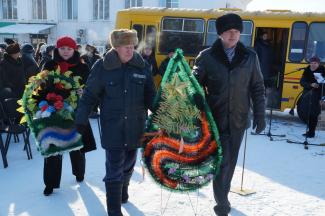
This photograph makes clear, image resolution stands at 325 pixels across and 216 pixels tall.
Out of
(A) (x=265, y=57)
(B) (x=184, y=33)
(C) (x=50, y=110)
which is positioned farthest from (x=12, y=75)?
(A) (x=265, y=57)

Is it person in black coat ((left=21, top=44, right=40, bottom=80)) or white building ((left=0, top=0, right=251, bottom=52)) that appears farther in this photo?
white building ((left=0, top=0, right=251, bottom=52))

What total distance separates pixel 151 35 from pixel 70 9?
61.3 feet

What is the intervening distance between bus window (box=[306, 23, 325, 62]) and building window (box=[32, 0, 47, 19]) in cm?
2243

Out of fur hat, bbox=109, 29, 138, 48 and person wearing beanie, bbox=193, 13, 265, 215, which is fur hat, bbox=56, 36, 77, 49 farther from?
person wearing beanie, bbox=193, 13, 265, 215

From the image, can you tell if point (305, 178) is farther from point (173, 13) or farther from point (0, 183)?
point (173, 13)

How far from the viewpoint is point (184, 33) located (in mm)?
9711

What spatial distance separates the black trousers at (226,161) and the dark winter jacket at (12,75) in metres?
4.08

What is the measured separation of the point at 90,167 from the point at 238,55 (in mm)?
2697

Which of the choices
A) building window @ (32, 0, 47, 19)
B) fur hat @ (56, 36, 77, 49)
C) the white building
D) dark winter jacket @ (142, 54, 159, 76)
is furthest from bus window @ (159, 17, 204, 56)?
building window @ (32, 0, 47, 19)

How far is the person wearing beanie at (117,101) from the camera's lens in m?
3.29

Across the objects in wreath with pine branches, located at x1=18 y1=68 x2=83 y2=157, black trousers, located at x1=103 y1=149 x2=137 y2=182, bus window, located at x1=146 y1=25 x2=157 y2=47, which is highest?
bus window, located at x1=146 y1=25 x2=157 y2=47

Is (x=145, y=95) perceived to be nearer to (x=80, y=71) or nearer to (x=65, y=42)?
(x=80, y=71)

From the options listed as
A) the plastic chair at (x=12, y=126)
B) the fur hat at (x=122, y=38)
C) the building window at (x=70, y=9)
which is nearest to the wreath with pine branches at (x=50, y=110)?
the fur hat at (x=122, y=38)

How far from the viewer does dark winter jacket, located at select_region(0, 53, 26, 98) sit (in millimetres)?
6230
